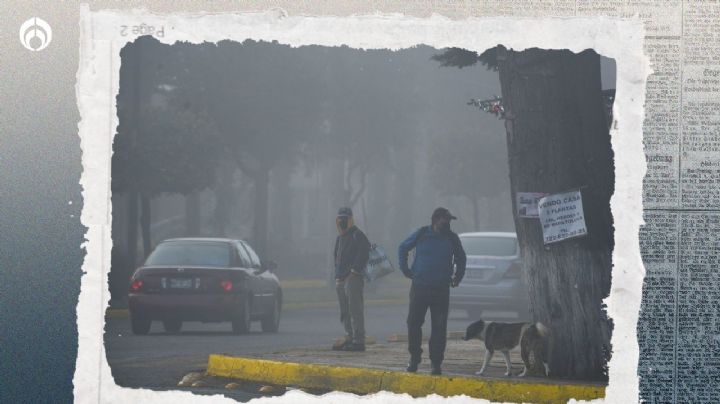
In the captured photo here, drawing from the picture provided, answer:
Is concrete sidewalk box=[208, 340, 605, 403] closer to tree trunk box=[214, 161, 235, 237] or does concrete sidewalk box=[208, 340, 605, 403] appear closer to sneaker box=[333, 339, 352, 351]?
sneaker box=[333, 339, 352, 351]

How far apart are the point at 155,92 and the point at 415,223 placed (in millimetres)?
14308

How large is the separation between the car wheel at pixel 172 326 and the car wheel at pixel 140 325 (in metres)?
0.54

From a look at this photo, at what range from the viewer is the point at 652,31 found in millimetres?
8383

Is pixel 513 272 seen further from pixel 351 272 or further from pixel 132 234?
pixel 132 234

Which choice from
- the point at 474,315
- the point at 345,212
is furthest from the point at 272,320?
the point at 474,315

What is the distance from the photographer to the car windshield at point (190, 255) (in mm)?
13352

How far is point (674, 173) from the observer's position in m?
8.34

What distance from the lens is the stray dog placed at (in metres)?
9.15

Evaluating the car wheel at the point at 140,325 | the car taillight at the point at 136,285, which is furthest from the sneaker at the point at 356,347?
the car wheel at the point at 140,325

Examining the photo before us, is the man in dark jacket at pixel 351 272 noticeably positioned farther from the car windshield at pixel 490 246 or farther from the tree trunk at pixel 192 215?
the tree trunk at pixel 192 215

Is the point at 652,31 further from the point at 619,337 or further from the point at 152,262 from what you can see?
the point at 152,262

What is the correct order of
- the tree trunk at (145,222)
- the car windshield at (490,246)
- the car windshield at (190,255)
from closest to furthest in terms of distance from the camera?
the car windshield at (190,255) < the car windshield at (490,246) < the tree trunk at (145,222)

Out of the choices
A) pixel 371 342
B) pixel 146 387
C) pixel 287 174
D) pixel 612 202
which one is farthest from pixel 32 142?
pixel 287 174

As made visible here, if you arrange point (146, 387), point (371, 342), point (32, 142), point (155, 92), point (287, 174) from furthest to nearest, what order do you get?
point (287, 174) → point (155, 92) → point (371, 342) → point (146, 387) → point (32, 142)
